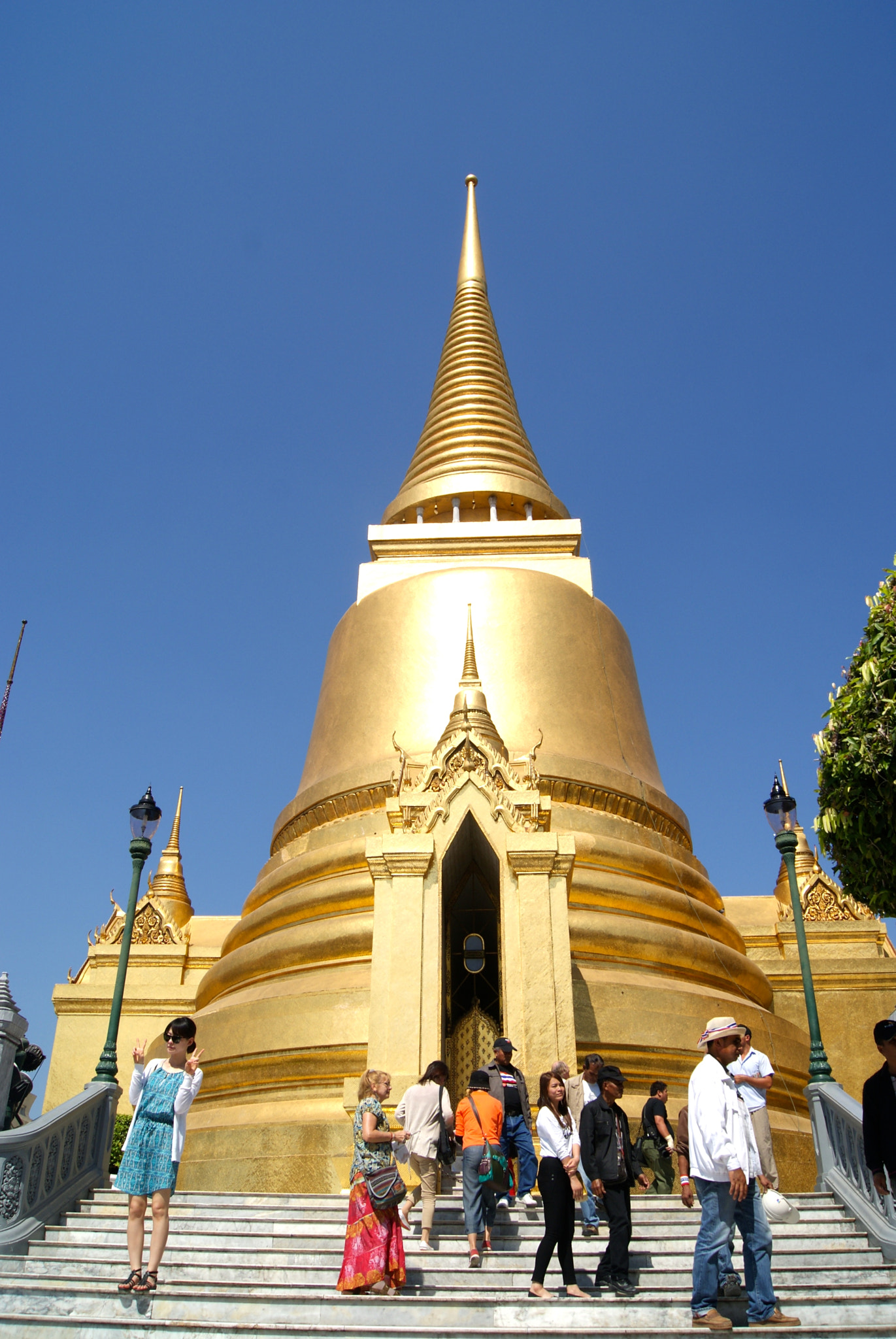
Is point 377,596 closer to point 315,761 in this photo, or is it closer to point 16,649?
point 315,761

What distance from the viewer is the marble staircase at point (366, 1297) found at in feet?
19.0

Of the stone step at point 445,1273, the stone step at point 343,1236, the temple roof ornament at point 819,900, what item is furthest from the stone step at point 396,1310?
the temple roof ornament at point 819,900

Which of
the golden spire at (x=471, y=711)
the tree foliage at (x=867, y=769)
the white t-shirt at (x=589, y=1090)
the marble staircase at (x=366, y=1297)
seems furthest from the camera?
the golden spire at (x=471, y=711)

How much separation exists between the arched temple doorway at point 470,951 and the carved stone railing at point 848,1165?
3.81 metres

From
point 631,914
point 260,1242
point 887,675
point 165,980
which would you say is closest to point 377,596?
point 631,914

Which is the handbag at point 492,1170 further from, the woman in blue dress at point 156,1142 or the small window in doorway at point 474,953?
the small window in doorway at point 474,953

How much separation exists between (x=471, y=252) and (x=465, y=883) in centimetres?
2372

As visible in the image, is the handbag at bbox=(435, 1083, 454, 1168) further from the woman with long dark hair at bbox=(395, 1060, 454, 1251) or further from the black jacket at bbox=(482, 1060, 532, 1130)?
the black jacket at bbox=(482, 1060, 532, 1130)

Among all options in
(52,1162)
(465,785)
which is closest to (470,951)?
(465,785)

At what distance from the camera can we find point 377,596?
19750 mm

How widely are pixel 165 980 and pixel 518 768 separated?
10.5 metres

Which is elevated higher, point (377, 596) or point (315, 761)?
point (377, 596)

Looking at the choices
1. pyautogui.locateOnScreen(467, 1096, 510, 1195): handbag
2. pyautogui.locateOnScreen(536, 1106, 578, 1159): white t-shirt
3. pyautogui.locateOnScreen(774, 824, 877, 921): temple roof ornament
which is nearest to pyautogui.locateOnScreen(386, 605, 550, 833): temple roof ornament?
pyautogui.locateOnScreen(467, 1096, 510, 1195): handbag

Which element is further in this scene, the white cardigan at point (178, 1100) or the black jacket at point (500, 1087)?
the black jacket at point (500, 1087)
